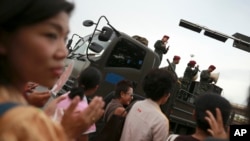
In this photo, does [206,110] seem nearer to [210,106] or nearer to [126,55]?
[210,106]

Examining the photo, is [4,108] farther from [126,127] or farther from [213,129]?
[126,127]

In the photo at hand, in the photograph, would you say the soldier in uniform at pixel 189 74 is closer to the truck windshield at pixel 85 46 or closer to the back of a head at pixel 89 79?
the truck windshield at pixel 85 46

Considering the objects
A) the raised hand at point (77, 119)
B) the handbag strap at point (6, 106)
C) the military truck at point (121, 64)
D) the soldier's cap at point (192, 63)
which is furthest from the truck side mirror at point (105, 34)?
the handbag strap at point (6, 106)

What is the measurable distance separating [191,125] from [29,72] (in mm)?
7901

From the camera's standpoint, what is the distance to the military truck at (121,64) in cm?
761

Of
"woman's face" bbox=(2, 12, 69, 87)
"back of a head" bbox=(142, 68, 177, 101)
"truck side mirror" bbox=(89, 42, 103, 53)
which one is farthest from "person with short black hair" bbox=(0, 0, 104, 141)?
"truck side mirror" bbox=(89, 42, 103, 53)

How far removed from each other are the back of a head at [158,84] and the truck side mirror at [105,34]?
12.9ft

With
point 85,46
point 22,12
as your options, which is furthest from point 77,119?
point 85,46

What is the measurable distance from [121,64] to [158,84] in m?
4.83

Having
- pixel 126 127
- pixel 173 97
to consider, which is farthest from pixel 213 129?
pixel 173 97

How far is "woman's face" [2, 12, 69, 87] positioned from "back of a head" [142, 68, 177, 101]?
2092mm

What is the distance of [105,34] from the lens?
6.99 meters

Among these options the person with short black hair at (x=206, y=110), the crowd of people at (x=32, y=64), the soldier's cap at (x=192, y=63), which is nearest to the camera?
the crowd of people at (x=32, y=64)

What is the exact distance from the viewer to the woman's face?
93cm
